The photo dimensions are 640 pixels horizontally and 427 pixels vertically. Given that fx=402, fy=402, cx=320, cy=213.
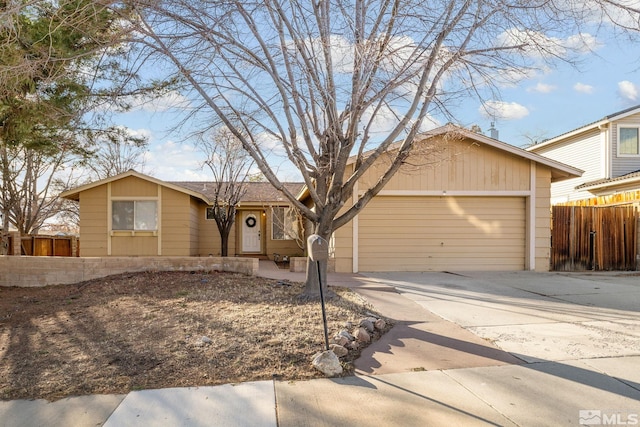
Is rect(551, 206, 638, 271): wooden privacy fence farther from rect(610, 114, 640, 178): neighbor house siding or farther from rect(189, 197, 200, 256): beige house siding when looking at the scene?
rect(189, 197, 200, 256): beige house siding

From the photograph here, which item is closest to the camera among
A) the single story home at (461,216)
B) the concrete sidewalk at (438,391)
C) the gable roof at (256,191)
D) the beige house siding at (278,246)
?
the concrete sidewalk at (438,391)

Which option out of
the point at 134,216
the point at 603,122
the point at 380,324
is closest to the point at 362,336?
the point at 380,324

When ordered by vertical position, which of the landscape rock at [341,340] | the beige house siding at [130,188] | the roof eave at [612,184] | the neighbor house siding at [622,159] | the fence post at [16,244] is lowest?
the landscape rock at [341,340]

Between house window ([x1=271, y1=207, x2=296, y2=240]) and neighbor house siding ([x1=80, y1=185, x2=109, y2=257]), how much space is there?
5677 mm

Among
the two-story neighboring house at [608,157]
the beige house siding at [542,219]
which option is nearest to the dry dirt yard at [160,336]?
the beige house siding at [542,219]

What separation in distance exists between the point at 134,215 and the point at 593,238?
14071 mm

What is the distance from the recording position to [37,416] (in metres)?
3.05

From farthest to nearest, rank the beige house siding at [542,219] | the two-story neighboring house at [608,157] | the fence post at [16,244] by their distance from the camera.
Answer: the two-story neighboring house at [608,157], the fence post at [16,244], the beige house siding at [542,219]

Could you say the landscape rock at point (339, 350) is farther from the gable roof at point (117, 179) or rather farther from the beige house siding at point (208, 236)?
the beige house siding at point (208, 236)

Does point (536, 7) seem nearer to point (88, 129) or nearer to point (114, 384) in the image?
point (114, 384)

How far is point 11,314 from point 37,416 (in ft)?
14.7

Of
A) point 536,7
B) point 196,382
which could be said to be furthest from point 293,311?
point 536,7

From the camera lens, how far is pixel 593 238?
11.7 meters

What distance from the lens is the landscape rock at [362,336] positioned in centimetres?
460
